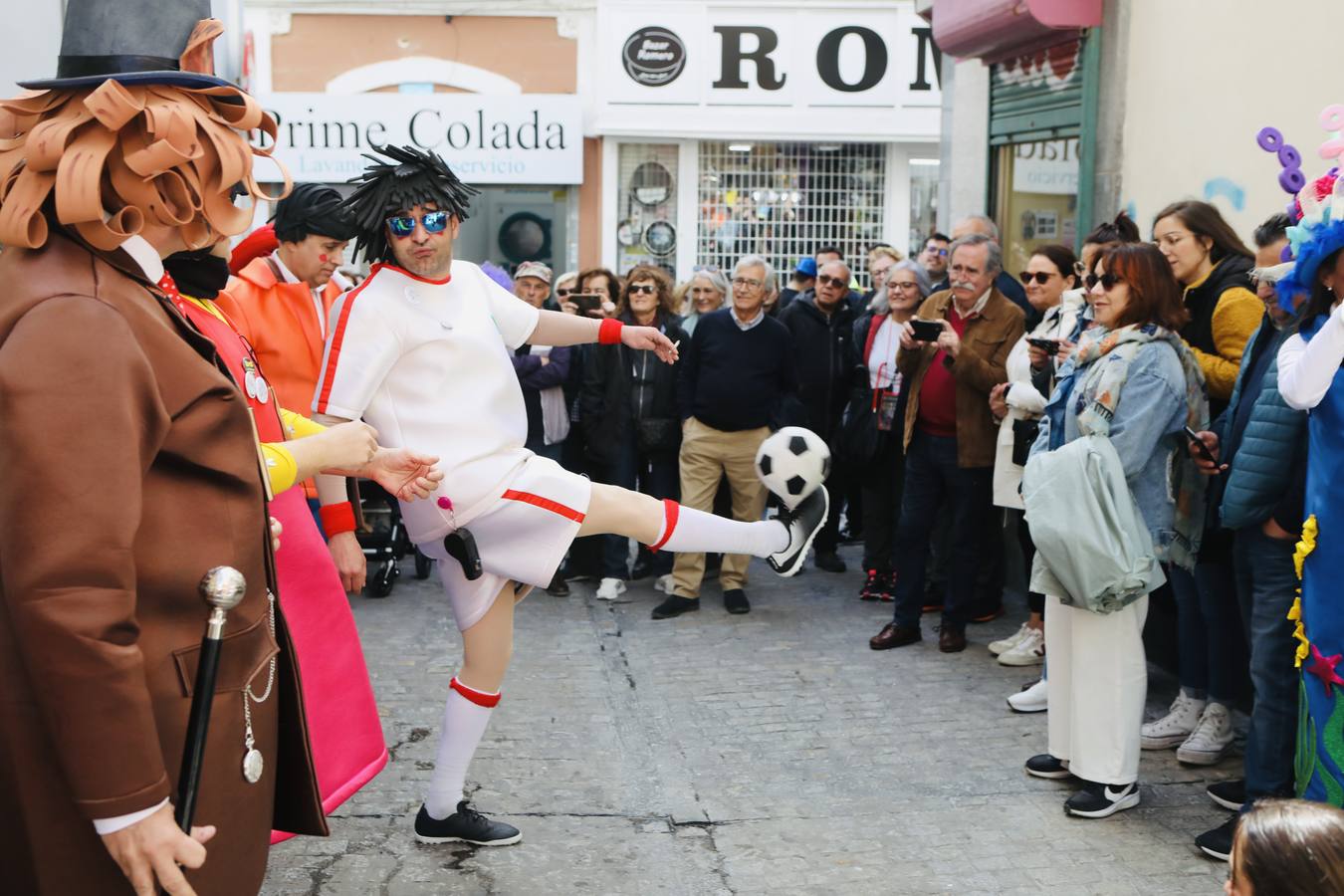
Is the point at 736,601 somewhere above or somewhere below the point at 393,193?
below

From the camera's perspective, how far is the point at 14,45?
502 centimetres

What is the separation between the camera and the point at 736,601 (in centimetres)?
775

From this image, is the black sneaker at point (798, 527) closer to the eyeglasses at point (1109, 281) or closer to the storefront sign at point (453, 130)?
the eyeglasses at point (1109, 281)

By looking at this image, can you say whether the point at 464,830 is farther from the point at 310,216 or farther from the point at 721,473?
the point at 721,473

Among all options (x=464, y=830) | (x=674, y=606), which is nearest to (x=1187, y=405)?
(x=464, y=830)

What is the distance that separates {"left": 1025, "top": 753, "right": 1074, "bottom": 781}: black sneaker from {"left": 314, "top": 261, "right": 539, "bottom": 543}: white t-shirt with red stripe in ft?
7.46

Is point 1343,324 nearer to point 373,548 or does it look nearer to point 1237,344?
point 1237,344

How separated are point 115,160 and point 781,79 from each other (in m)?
16.8

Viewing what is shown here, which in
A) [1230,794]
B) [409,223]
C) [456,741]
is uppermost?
[409,223]

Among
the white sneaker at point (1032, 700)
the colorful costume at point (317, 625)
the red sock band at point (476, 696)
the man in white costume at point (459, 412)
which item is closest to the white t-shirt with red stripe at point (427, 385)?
the man in white costume at point (459, 412)

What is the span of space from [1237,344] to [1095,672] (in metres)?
1.45

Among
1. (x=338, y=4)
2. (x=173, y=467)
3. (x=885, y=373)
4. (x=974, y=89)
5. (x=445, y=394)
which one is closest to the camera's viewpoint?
(x=173, y=467)

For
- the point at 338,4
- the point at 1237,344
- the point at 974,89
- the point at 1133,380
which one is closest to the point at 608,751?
the point at 1133,380

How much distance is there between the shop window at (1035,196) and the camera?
28.4 ft
